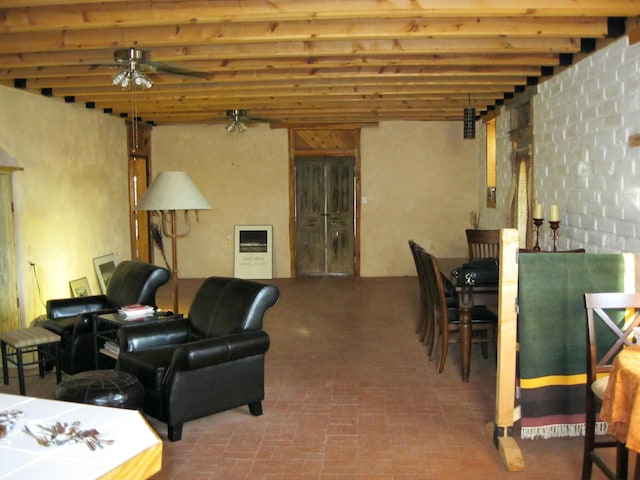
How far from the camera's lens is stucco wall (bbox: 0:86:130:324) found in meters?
5.98

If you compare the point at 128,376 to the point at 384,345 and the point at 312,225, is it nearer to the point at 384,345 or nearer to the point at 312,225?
the point at 384,345

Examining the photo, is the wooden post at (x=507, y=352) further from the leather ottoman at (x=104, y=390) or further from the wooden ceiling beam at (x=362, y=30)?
the leather ottoman at (x=104, y=390)

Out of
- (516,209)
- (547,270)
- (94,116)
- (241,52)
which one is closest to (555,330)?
(547,270)

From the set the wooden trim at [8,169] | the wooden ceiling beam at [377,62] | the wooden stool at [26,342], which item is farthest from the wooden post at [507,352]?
the wooden trim at [8,169]

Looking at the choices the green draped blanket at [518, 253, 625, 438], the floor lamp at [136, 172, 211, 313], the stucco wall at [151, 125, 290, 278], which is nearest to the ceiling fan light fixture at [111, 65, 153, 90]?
the floor lamp at [136, 172, 211, 313]

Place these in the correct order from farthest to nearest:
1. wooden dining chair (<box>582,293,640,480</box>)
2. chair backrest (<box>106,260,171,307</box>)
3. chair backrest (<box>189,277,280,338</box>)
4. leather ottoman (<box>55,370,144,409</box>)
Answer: chair backrest (<box>106,260,171,307</box>) < chair backrest (<box>189,277,280,338</box>) < leather ottoman (<box>55,370,144,409</box>) < wooden dining chair (<box>582,293,640,480</box>)

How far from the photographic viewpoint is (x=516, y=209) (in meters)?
7.02

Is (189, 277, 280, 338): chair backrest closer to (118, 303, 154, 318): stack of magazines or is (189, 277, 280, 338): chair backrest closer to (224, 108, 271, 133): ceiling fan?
(118, 303, 154, 318): stack of magazines

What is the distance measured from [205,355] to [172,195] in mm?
1494

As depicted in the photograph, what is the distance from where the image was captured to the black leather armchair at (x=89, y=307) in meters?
4.76

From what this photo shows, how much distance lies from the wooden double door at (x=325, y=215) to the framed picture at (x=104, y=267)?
297 cm

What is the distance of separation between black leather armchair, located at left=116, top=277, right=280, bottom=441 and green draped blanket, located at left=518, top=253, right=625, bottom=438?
1588 millimetres

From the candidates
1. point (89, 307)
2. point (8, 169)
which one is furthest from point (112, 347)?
point (8, 169)

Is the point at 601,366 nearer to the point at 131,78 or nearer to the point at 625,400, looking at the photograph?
the point at 625,400
